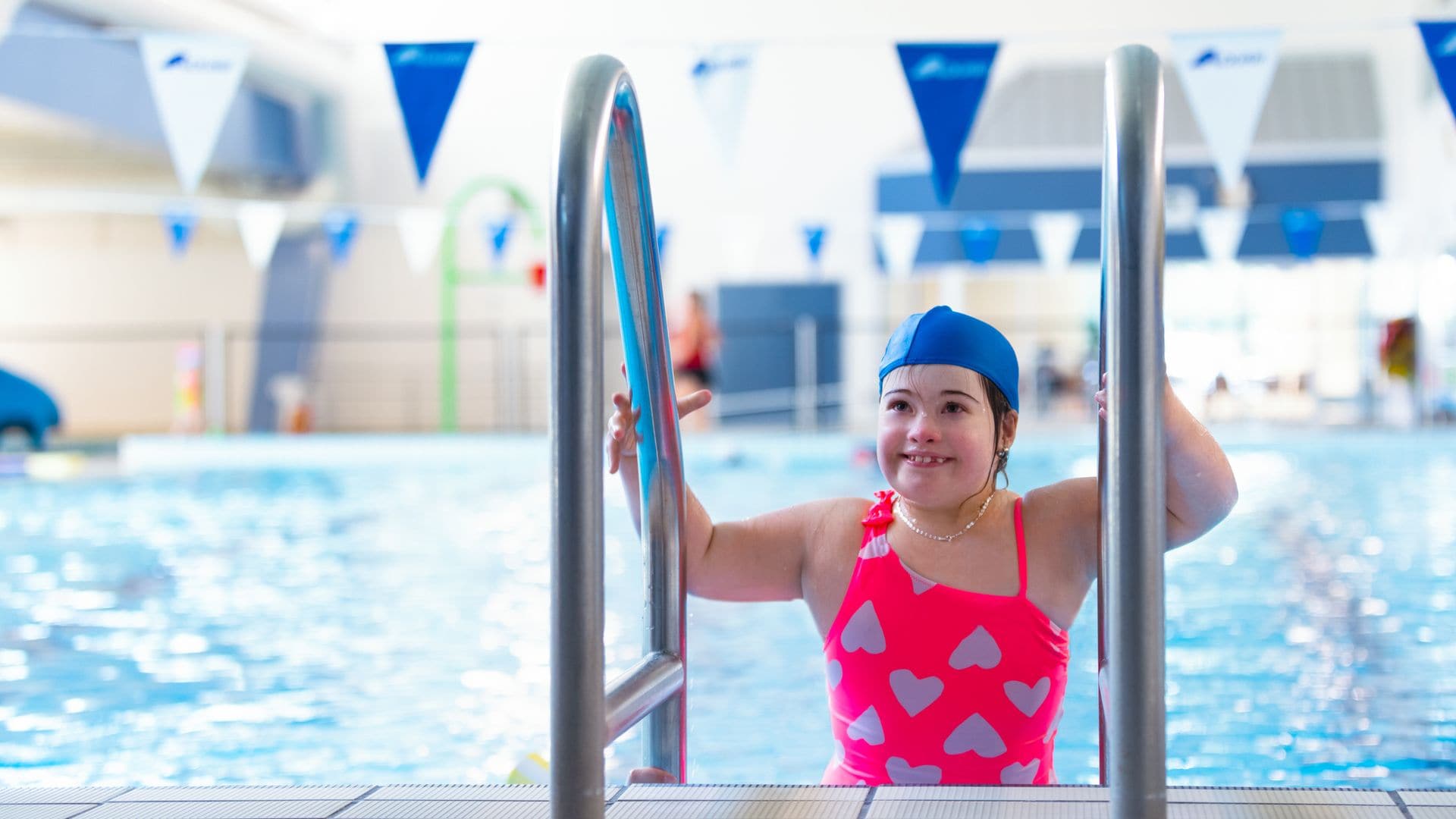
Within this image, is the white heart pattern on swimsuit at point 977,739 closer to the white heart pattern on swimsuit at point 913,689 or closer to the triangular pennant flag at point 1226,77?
the white heart pattern on swimsuit at point 913,689

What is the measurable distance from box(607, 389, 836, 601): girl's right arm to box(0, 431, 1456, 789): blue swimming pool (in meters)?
1.22

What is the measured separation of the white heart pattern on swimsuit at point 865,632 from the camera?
1657mm

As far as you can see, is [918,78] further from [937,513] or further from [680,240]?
[680,240]

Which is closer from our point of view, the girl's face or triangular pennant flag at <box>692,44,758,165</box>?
the girl's face

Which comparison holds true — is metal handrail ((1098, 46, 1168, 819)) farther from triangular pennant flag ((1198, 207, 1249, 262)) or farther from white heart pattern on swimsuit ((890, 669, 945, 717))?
triangular pennant flag ((1198, 207, 1249, 262))

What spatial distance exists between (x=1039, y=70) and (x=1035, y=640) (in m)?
15.2

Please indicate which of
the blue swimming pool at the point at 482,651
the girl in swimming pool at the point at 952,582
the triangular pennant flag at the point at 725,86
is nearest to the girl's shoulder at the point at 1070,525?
the girl in swimming pool at the point at 952,582

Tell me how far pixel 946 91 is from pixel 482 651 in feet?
7.55

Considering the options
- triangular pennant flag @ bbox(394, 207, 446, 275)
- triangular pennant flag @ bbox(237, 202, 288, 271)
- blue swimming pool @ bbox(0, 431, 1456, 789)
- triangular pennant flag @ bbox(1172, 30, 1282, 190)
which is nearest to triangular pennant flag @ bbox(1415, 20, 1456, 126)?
triangular pennant flag @ bbox(1172, 30, 1282, 190)

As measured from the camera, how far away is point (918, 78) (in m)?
4.43

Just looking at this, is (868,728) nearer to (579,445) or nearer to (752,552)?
(752,552)

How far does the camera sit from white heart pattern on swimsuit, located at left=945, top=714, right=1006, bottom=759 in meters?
1.64

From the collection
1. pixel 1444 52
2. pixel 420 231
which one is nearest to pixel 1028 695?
pixel 1444 52

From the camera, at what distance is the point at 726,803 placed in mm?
1341
